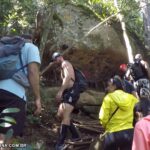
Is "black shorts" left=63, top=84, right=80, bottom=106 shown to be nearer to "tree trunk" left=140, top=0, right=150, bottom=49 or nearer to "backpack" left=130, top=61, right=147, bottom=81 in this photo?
"backpack" left=130, top=61, right=147, bottom=81

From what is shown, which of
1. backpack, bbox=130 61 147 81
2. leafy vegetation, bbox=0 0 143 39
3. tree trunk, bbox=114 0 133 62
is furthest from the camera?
tree trunk, bbox=114 0 133 62

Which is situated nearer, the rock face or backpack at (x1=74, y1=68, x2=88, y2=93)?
backpack at (x1=74, y1=68, x2=88, y2=93)

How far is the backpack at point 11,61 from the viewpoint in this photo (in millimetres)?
3992

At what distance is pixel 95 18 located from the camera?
11.9 meters

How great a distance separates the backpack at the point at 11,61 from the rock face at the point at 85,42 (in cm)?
590

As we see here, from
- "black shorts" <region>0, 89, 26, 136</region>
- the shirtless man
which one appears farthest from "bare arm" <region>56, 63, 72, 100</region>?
"black shorts" <region>0, 89, 26, 136</region>

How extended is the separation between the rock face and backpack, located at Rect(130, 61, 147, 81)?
1.87 meters

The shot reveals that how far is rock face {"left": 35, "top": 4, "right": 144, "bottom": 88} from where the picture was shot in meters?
10.5

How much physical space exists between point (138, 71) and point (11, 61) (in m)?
5.42

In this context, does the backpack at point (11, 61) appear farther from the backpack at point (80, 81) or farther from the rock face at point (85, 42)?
the rock face at point (85, 42)

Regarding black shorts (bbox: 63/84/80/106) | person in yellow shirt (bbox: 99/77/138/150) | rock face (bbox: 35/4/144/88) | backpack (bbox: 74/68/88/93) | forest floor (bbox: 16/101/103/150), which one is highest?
rock face (bbox: 35/4/144/88)

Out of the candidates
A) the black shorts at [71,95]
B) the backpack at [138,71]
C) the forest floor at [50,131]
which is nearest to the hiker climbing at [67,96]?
the black shorts at [71,95]

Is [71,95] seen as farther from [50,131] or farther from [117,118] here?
[117,118]

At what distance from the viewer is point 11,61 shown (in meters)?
4.04
